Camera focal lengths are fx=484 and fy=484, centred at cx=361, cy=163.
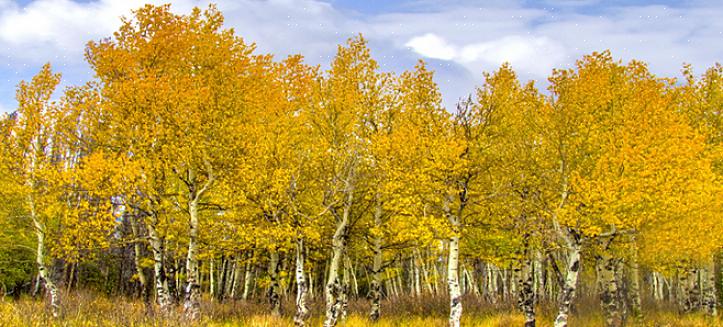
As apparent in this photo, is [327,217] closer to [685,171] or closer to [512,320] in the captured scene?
[512,320]

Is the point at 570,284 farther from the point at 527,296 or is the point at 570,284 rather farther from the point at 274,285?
the point at 274,285

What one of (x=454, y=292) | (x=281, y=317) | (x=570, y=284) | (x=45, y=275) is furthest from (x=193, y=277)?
(x=570, y=284)

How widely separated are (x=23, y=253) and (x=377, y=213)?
2563 centimetres

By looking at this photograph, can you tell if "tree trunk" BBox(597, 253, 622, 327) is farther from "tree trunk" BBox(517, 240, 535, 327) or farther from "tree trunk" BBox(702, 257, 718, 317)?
"tree trunk" BBox(702, 257, 718, 317)

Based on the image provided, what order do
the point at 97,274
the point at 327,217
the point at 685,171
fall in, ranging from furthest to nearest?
the point at 97,274, the point at 327,217, the point at 685,171

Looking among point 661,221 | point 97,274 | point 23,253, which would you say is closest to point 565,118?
point 661,221

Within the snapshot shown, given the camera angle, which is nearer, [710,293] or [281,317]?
[281,317]

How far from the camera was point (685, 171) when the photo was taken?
1538 centimetres

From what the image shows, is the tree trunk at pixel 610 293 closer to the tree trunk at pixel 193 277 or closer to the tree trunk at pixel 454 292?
the tree trunk at pixel 454 292

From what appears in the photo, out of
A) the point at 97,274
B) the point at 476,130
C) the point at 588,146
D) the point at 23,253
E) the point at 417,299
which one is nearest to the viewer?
the point at 588,146

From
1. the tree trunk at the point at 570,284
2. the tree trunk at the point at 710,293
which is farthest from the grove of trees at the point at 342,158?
the tree trunk at the point at 710,293

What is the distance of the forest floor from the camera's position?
12.1m

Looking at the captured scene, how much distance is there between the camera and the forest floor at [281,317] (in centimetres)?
1209

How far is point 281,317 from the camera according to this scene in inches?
766
